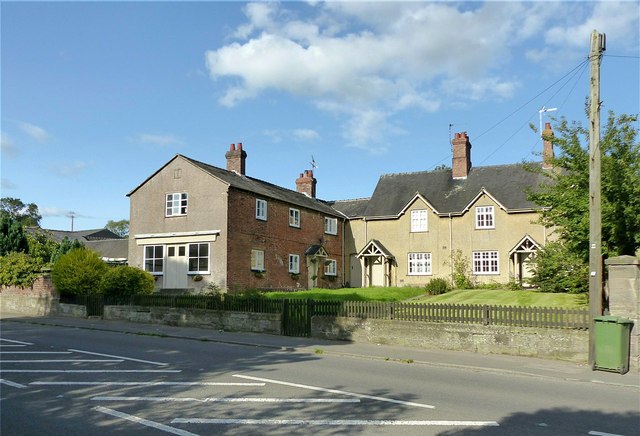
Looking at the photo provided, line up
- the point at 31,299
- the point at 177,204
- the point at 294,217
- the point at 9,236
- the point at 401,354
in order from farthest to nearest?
the point at 294,217
the point at 9,236
the point at 177,204
the point at 31,299
the point at 401,354

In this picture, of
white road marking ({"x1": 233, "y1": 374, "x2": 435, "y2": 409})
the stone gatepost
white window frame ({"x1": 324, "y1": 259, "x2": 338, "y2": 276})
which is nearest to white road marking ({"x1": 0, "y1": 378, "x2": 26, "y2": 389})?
white road marking ({"x1": 233, "y1": 374, "x2": 435, "y2": 409})

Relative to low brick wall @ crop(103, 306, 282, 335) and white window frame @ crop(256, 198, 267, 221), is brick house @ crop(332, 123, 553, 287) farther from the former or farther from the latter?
low brick wall @ crop(103, 306, 282, 335)

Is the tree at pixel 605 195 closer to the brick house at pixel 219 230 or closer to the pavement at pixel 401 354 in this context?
the pavement at pixel 401 354

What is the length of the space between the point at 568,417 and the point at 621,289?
245 inches

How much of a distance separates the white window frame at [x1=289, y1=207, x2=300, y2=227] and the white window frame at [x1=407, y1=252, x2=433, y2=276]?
26.9 ft

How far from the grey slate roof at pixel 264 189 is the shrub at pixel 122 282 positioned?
701 centimetres

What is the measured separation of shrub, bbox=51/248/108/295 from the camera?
25.5m

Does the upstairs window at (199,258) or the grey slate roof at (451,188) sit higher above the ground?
the grey slate roof at (451,188)

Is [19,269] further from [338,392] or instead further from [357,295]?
[338,392]

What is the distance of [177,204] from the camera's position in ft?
105

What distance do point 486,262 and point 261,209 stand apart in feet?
49.1

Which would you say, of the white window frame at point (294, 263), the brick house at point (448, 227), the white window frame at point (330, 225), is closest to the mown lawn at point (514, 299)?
the brick house at point (448, 227)

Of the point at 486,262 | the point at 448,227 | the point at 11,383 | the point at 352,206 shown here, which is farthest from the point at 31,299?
the point at 486,262

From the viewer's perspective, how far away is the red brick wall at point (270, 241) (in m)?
29.9
